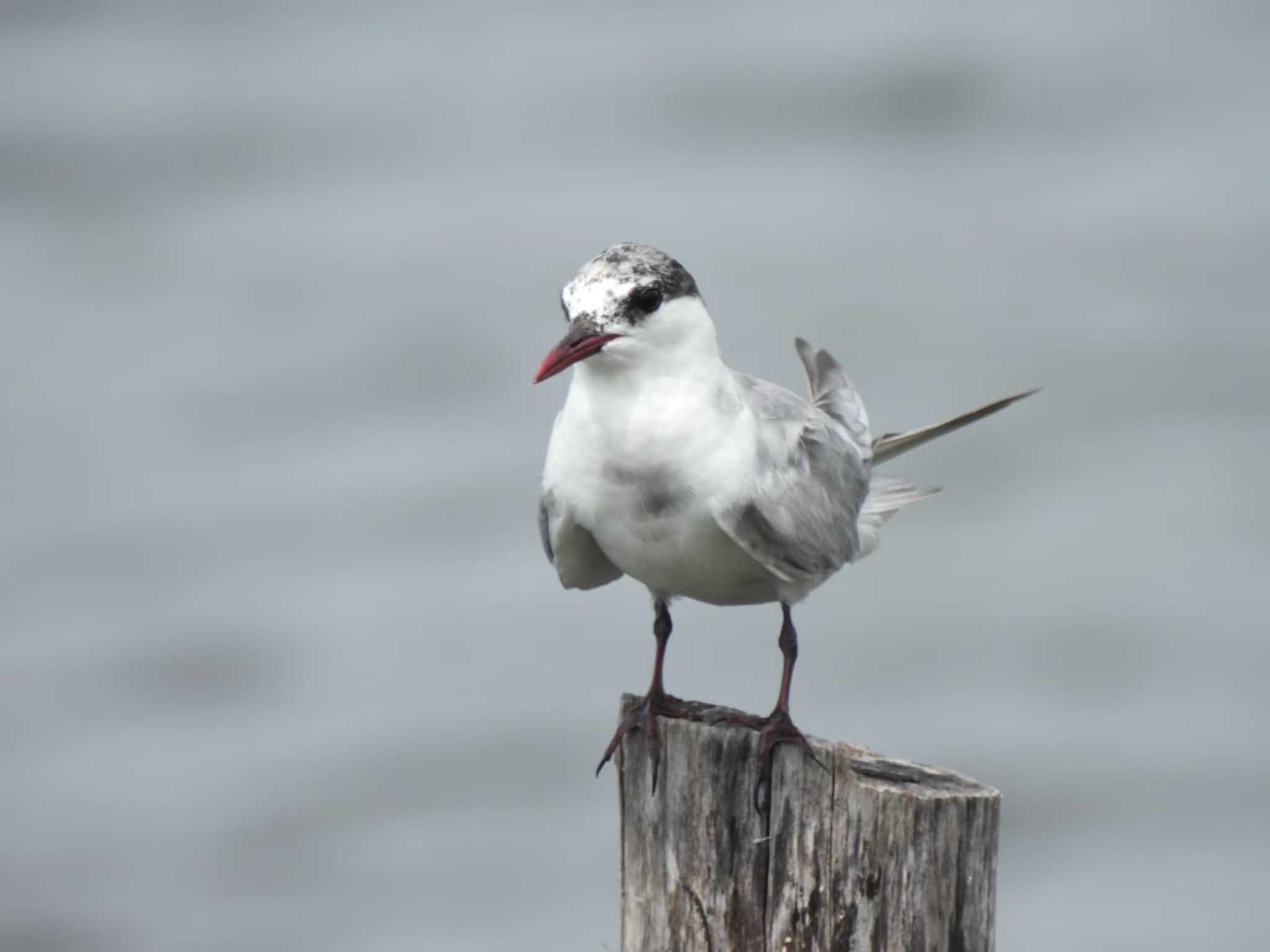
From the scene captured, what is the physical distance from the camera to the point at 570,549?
4.44 m

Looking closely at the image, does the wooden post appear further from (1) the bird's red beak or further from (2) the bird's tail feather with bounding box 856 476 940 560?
(2) the bird's tail feather with bounding box 856 476 940 560

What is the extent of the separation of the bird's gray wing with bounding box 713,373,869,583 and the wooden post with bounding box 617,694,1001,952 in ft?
1.61

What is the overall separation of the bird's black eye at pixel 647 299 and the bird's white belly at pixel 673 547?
42 cm

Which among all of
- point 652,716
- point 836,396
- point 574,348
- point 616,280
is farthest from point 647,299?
point 836,396

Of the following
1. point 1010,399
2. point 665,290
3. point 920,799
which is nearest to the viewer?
point 920,799

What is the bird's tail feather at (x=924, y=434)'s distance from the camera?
507cm

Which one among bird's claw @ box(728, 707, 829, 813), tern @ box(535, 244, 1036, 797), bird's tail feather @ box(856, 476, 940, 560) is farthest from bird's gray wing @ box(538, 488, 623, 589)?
bird's tail feather @ box(856, 476, 940, 560)

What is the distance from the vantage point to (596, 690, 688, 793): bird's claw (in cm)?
400

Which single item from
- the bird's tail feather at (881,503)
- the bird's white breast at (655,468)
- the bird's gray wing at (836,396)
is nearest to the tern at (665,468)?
the bird's white breast at (655,468)

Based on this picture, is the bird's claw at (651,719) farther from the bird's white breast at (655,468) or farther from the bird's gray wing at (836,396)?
the bird's gray wing at (836,396)

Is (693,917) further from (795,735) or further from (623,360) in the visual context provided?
(623,360)

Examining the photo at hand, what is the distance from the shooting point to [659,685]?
14.6ft

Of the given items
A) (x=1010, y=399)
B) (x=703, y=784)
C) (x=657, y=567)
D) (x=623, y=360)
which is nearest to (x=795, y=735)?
(x=703, y=784)

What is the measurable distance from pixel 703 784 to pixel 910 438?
178 cm
